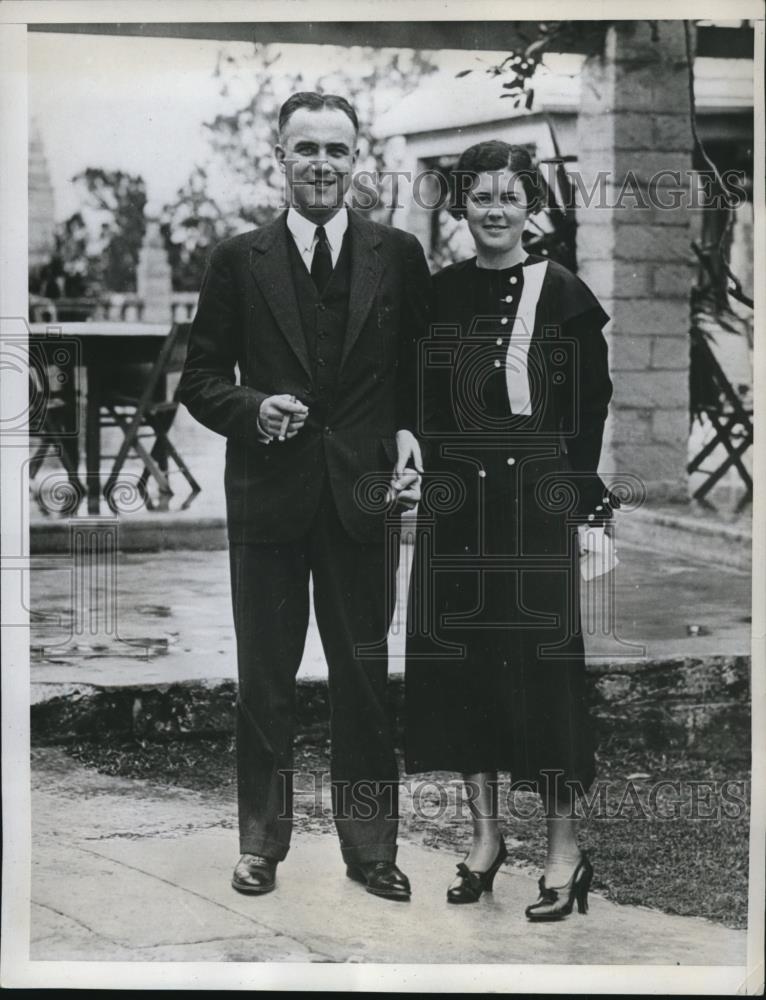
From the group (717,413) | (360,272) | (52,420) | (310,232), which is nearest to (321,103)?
(310,232)

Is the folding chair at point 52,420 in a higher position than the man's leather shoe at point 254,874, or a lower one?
higher

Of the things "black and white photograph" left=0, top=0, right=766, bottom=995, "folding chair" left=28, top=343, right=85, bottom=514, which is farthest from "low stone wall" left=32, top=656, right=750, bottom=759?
"folding chair" left=28, top=343, right=85, bottom=514

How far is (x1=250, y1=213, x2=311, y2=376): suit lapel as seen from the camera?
16.1 ft

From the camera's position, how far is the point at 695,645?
5145mm

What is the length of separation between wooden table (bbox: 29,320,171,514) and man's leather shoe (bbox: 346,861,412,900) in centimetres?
135

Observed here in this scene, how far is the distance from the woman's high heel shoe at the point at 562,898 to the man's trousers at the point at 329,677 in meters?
0.45

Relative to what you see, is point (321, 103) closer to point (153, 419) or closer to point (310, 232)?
point (310, 232)

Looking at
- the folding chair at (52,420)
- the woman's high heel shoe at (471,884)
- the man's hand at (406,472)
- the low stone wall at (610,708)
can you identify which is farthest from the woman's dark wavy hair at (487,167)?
the woman's high heel shoe at (471,884)

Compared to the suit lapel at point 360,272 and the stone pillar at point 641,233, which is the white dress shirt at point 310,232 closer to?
the suit lapel at point 360,272

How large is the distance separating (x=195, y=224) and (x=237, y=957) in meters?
2.15

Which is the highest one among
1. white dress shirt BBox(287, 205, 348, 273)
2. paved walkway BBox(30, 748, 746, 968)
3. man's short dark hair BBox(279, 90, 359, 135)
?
man's short dark hair BBox(279, 90, 359, 135)

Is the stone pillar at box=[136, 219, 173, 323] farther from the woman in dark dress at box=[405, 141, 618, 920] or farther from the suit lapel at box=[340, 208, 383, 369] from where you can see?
the woman in dark dress at box=[405, 141, 618, 920]

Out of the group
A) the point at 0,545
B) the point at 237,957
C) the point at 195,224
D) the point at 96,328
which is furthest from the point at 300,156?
the point at 237,957

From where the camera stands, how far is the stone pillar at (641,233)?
5.04 meters
